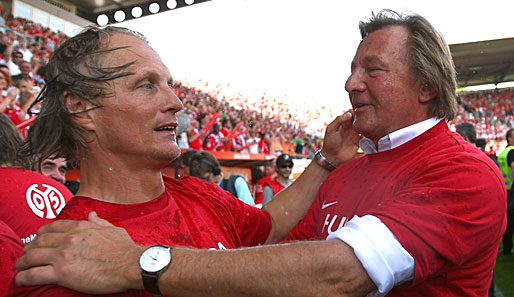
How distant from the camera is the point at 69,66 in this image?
1.64 meters

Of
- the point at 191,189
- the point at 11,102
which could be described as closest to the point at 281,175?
the point at 11,102

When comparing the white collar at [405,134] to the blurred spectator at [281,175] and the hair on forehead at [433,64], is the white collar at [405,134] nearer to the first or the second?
the hair on forehead at [433,64]

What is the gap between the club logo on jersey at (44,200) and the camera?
256cm

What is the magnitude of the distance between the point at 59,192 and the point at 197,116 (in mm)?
11513

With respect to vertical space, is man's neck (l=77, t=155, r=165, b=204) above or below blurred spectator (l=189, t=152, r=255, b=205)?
above

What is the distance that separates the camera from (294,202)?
2.36 meters

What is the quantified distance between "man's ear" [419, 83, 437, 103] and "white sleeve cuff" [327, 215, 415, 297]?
872 mm

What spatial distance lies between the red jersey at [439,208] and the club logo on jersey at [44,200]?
1736mm

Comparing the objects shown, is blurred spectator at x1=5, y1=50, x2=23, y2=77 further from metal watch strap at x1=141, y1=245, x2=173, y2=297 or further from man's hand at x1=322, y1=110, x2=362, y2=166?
metal watch strap at x1=141, y1=245, x2=173, y2=297

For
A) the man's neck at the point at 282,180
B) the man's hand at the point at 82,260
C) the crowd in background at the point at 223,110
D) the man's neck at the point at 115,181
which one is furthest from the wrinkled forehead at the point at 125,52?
the man's neck at the point at 282,180

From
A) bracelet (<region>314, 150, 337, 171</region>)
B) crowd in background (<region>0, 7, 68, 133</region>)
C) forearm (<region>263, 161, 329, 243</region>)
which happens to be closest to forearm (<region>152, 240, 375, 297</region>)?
forearm (<region>263, 161, 329, 243</region>)

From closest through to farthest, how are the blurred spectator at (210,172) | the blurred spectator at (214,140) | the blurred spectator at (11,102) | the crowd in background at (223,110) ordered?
the blurred spectator at (210,172), the blurred spectator at (11,102), the crowd in background at (223,110), the blurred spectator at (214,140)

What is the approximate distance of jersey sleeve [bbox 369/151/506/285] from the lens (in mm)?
1280

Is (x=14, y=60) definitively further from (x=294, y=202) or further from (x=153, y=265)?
(x=153, y=265)
